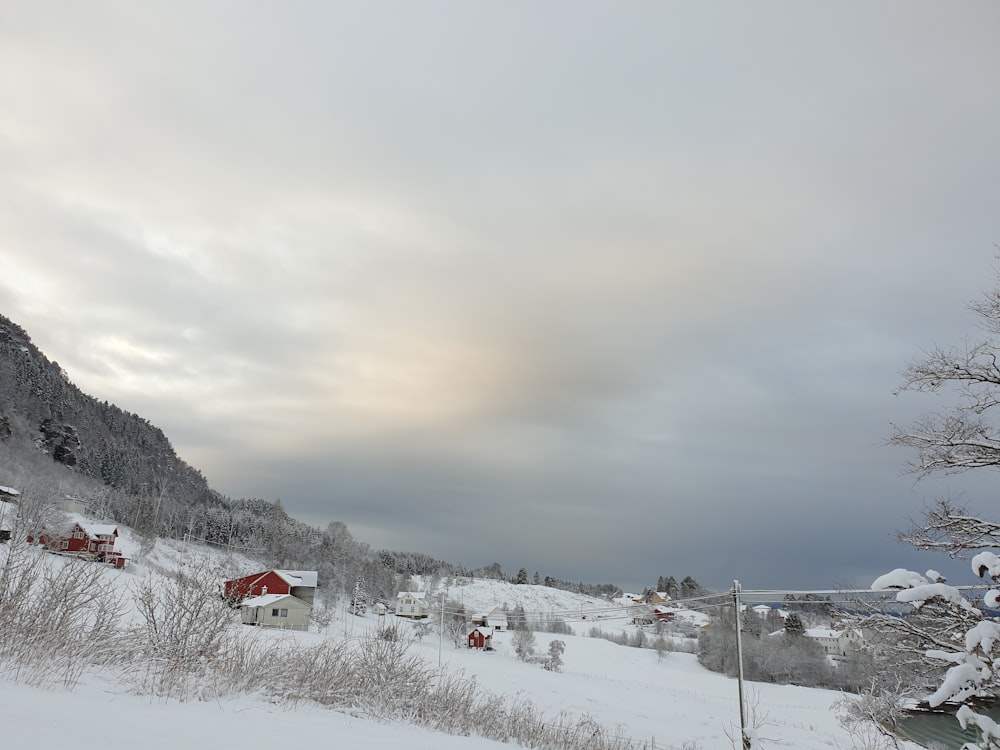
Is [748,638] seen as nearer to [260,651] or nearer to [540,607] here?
[540,607]

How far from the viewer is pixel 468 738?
11367 millimetres

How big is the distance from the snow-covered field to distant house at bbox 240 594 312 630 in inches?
193

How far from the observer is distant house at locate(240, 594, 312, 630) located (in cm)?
6028

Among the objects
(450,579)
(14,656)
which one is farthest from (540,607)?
(14,656)

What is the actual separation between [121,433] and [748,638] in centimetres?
16678

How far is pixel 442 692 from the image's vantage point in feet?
52.3

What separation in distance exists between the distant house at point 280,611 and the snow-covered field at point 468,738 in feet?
16.1

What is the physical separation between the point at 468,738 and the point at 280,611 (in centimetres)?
5846

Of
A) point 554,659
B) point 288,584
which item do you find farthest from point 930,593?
point 288,584

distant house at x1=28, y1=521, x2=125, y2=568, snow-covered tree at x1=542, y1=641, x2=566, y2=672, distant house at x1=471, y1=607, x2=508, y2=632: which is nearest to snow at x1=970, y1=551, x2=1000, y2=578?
snow-covered tree at x1=542, y1=641, x2=566, y2=672

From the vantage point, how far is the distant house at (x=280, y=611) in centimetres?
6028

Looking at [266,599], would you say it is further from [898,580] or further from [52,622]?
[898,580]

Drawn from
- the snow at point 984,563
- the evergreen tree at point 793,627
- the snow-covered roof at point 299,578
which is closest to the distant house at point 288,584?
the snow-covered roof at point 299,578

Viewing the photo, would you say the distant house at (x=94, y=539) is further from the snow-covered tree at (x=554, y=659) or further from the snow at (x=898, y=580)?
the snow at (x=898, y=580)
